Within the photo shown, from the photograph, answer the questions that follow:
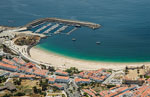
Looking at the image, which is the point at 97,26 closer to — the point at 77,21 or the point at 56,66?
the point at 77,21

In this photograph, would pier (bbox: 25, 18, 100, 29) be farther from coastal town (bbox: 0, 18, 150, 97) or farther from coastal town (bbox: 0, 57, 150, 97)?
coastal town (bbox: 0, 57, 150, 97)

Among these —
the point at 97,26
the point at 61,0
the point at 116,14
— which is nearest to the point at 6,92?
the point at 97,26

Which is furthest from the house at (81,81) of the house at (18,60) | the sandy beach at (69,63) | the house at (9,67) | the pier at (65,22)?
the pier at (65,22)

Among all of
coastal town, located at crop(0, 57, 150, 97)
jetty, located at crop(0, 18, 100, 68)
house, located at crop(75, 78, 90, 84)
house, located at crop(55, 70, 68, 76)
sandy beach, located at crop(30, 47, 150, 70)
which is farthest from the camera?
jetty, located at crop(0, 18, 100, 68)

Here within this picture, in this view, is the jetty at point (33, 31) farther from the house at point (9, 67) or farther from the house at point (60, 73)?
the house at point (60, 73)

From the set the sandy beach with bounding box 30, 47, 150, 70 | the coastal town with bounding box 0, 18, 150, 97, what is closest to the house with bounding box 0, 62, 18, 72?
the coastal town with bounding box 0, 18, 150, 97

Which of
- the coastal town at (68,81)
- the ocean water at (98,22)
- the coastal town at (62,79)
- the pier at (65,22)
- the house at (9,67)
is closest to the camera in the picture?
the coastal town at (68,81)
